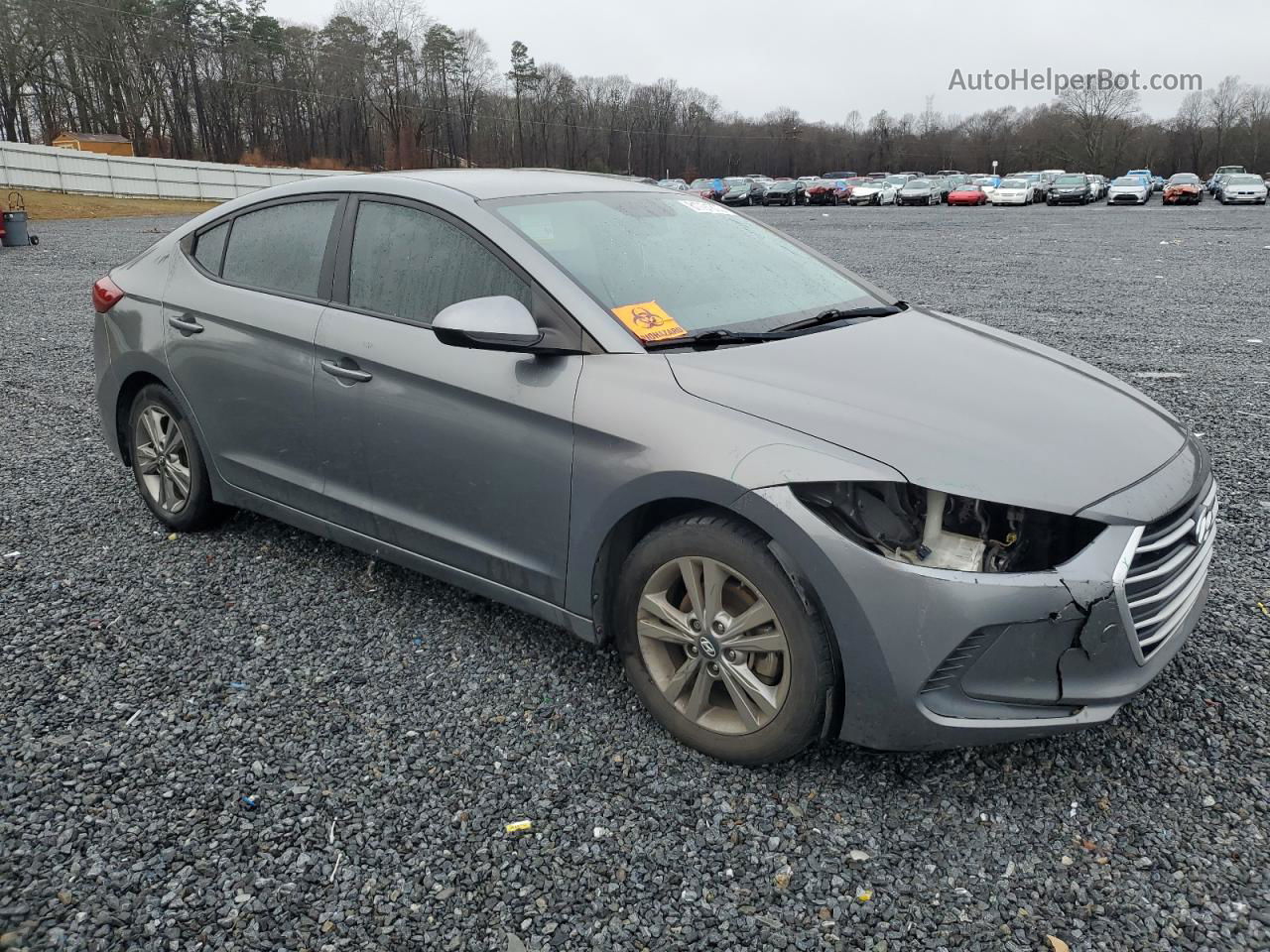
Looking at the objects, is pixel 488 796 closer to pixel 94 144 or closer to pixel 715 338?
pixel 715 338

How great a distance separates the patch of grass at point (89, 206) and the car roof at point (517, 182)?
3514cm

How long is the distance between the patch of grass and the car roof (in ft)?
115

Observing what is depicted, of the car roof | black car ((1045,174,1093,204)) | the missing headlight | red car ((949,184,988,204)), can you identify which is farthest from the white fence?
the missing headlight

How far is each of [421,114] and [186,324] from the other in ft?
339

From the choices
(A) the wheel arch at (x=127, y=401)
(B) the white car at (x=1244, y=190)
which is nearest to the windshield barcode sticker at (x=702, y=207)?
(A) the wheel arch at (x=127, y=401)

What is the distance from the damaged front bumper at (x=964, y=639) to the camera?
235cm

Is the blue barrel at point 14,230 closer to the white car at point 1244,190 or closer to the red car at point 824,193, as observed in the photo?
the red car at point 824,193

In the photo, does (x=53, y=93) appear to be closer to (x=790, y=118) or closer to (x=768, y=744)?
(x=768, y=744)

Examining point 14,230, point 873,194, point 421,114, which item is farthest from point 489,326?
point 421,114

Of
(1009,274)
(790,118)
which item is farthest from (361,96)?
(1009,274)

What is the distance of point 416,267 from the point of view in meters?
3.43

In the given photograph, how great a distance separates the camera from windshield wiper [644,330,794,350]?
116 inches

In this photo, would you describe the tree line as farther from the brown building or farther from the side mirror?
the side mirror

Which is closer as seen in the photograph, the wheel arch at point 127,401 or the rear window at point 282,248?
the rear window at point 282,248
